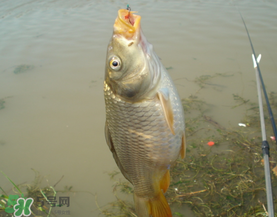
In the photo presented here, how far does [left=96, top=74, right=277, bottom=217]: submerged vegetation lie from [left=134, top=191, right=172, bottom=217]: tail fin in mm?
784

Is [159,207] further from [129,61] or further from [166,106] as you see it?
[129,61]

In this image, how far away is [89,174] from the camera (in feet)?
10.2

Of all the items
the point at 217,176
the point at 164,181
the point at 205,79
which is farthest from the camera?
the point at 205,79

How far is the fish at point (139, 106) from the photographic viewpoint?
1339 mm

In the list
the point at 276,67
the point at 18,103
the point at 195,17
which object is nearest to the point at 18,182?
the point at 18,103

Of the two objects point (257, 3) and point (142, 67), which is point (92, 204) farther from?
point (257, 3)

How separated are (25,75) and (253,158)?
15.4 feet

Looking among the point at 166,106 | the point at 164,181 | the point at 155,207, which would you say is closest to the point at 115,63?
the point at 166,106

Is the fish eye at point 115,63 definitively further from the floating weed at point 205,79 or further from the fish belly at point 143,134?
the floating weed at point 205,79

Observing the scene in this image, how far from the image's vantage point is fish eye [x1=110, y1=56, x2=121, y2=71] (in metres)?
1.35

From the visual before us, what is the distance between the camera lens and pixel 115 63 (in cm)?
135

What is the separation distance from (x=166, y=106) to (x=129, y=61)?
0.35 meters

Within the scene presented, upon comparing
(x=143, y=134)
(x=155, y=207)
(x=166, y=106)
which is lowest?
(x=155, y=207)

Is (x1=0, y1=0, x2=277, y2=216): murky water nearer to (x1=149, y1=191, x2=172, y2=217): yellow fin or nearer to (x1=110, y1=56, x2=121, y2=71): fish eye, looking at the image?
(x1=149, y1=191, x2=172, y2=217): yellow fin
